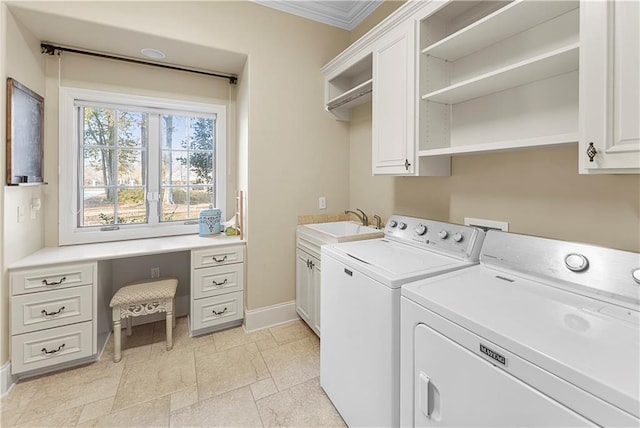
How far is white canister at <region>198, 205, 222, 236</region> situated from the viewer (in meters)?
2.74

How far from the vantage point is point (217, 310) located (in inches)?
98.7

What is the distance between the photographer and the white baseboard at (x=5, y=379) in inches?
70.3

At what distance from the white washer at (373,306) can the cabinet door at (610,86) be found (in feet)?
2.07

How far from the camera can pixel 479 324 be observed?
897mm

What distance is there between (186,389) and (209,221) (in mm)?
1402

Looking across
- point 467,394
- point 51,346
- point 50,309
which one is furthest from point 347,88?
point 51,346

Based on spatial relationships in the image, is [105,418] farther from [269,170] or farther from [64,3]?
[64,3]

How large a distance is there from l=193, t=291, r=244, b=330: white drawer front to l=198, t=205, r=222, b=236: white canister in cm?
64

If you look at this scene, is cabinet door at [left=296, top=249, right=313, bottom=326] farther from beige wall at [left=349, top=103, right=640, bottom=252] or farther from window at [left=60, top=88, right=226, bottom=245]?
window at [left=60, top=88, right=226, bottom=245]

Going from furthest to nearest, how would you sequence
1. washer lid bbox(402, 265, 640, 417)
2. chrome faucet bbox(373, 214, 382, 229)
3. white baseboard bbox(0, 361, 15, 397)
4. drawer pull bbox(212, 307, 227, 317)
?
1. chrome faucet bbox(373, 214, 382, 229)
2. drawer pull bbox(212, 307, 227, 317)
3. white baseboard bbox(0, 361, 15, 397)
4. washer lid bbox(402, 265, 640, 417)

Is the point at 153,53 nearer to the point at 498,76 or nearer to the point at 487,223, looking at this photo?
the point at 498,76

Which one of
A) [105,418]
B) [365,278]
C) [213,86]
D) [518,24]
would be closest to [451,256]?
[365,278]

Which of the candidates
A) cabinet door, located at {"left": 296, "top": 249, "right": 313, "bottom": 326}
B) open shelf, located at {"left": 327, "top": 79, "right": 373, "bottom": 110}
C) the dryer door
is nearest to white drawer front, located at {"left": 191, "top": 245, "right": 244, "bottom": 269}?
cabinet door, located at {"left": 296, "top": 249, "right": 313, "bottom": 326}

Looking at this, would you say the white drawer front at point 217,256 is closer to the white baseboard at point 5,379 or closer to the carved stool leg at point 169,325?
the carved stool leg at point 169,325
